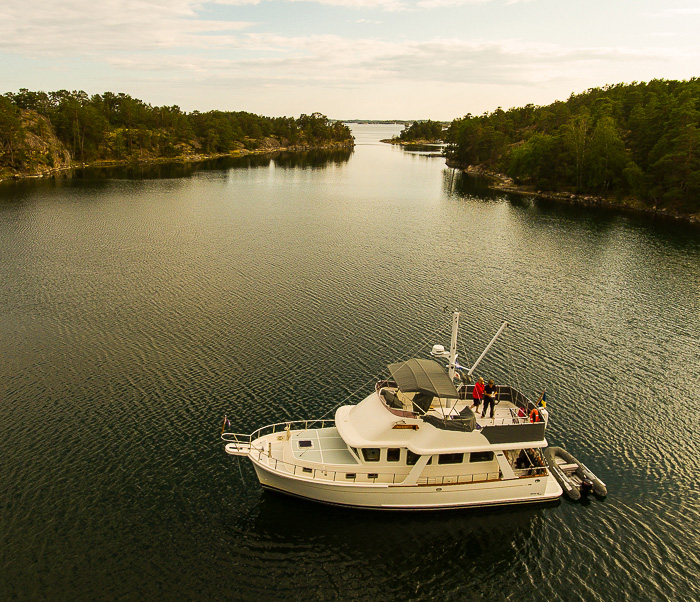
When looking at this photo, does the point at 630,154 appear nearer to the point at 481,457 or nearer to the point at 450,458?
the point at 481,457

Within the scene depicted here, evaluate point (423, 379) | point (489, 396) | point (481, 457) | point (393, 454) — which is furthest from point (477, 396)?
point (393, 454)

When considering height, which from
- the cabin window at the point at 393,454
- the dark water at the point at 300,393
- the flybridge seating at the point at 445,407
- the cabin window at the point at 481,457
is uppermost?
the flybridge seating at the point at 445,407

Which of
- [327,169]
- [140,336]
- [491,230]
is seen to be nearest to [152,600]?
[140,336]

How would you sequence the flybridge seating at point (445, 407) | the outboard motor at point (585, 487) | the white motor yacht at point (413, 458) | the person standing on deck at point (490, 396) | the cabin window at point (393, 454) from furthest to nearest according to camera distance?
the person standing on deck at point (490, 396), the outboard motor at point (585, 487), the flybridge seating at point (445, 407), the cabin window at point (393, 454), the white motor yacht at point (413, 458)

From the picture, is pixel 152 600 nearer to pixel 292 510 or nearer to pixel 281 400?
pixel 292 510

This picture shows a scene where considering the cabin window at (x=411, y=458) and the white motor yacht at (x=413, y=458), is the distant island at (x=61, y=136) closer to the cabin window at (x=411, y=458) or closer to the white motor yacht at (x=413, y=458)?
the white motor yacht at (x=413, y=458)

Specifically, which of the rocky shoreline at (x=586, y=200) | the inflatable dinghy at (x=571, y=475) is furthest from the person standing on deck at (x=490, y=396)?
the rocky shoreline at (x=586, y=200)
